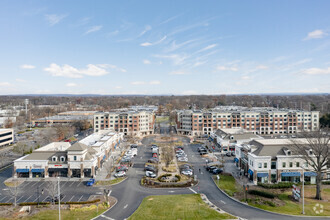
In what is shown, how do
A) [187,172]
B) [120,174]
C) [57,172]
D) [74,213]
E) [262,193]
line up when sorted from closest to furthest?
[74,213] → [262,193] → [57,172] → [120,174] → [187,172]

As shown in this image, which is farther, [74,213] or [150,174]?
[150,174]

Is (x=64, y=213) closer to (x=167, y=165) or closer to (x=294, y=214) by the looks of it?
(x=167, y=165)

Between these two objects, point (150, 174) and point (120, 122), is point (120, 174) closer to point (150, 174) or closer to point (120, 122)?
point (150, 174)

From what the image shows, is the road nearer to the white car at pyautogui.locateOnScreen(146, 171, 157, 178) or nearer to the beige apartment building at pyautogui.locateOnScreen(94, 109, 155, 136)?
the white car at pyautogui.locateOnScreen(146, 171, 157, 178)

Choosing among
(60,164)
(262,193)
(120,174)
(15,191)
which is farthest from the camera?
(120,174)

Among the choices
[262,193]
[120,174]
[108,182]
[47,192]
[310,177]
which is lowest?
[47,192]

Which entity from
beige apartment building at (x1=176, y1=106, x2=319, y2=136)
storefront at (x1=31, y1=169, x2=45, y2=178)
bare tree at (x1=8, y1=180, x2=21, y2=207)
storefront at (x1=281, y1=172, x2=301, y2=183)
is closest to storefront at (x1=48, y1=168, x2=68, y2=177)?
storefront at (x1=31, y1=169, x2=45, y2=178)

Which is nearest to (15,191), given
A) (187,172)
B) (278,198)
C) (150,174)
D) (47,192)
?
(47,192)

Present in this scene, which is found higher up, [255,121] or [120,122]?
[255,121]
